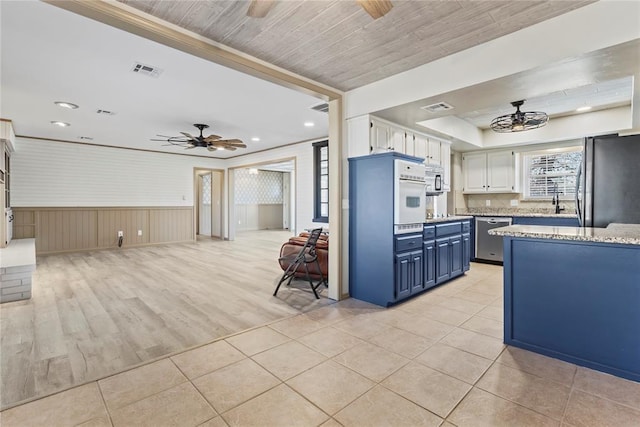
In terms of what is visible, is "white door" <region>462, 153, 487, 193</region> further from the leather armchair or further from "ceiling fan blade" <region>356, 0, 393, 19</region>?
"ceiling fan blade" <region>356, 0, 393, 19</region>

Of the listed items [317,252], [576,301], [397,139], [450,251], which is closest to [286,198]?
[317,252]

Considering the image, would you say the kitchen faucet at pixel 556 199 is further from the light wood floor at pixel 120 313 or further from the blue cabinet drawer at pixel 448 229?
the light wood floor at pixel 120 313

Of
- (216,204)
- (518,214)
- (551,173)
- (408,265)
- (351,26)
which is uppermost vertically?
(351,26)

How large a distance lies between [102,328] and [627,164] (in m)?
5.23

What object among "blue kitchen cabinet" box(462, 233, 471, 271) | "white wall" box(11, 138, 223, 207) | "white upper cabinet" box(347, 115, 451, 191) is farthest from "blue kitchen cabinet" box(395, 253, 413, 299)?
"white wall" box(11, 138, 223, 207)

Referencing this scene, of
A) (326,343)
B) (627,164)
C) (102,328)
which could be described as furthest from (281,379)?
(627,164)

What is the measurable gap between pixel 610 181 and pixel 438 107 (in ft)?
5.92

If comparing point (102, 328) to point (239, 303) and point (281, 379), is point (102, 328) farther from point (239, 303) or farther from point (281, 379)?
point (281, 379)

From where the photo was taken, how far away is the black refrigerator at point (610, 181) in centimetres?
294

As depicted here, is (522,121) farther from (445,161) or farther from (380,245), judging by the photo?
(380,245)

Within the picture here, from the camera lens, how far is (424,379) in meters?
2.04

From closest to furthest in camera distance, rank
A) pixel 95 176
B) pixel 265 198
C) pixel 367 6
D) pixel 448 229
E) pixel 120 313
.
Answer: pixel 367 6 → pixel 120 313 → pixel 448 229 → pixel 95 176 → pixel 265 198

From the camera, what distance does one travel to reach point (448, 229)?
4363 millimetres

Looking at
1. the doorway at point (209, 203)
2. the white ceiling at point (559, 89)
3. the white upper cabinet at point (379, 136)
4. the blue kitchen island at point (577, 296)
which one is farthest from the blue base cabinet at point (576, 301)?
the doorway at point (209, 203)
